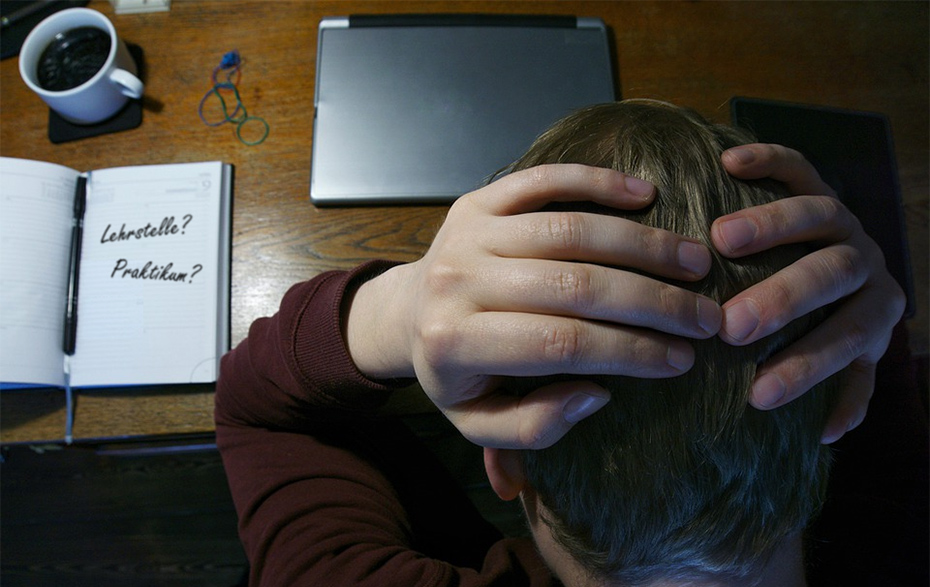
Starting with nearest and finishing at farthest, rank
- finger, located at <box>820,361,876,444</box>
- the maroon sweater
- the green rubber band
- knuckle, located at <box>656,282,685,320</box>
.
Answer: knuckle, located at <box>656,282,685,320</box>, finger, located at <box>820,361,876,444</box>, the maroon sweater, the green rubber band

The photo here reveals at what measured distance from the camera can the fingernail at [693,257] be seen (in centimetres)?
35

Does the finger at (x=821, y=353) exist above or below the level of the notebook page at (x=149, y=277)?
above

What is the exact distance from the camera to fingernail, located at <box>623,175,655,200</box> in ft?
1.20

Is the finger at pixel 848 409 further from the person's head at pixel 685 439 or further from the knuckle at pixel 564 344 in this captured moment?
the knuckle at pixel 564 344

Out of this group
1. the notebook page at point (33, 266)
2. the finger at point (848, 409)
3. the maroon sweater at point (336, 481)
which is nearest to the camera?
the finger at point (848, 409)

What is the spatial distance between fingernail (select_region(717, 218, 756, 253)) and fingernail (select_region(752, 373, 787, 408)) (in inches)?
3.6

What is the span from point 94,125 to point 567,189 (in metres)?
0.75

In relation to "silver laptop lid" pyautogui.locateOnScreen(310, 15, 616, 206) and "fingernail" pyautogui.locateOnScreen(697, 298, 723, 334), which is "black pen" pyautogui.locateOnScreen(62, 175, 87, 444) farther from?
"fingernail" pyautogui.locateOnScreen(697, 298, 723, 334)

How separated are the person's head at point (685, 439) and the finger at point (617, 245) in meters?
0.02

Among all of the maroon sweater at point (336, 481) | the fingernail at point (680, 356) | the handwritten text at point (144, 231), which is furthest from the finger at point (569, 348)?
the handwritten text at point (144, 231)

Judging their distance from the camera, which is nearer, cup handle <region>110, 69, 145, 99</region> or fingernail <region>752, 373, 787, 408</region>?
fingernail <region>752, 373, 787, 408</region>

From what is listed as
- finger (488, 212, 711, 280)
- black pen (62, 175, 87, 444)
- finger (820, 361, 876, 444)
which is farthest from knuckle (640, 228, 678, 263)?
black pen (62, 175, 87, 444)

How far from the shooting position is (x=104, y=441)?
708 millimetres

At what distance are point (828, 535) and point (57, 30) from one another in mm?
1187
